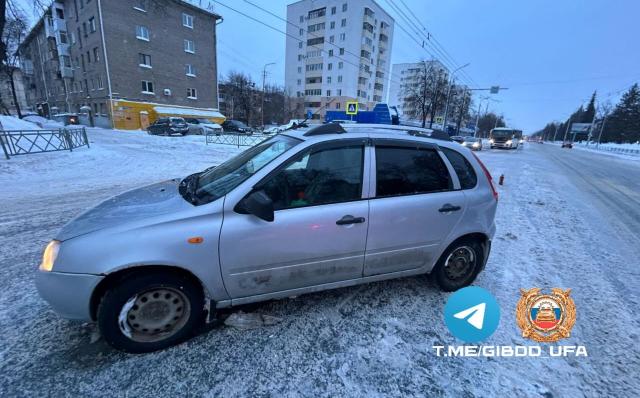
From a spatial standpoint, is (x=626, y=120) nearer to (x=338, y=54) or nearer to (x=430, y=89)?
(x=430, y=89)

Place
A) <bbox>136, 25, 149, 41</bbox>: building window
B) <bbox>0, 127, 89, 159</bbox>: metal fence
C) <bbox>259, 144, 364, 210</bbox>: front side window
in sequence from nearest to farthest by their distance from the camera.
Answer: <bbox>259, 144, 364, 210</bbox>: front side window → <bbox>0, 127, 89, 159</bbox>: metal fence → <bbox>136, 25, 149, 41</bbox>: building window

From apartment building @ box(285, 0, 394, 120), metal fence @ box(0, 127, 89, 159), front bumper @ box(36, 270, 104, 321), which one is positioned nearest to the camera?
front bumper @ box(36, 270, 104, 321)

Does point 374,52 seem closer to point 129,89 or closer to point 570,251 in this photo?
point 129,89

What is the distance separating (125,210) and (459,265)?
11.2 feet

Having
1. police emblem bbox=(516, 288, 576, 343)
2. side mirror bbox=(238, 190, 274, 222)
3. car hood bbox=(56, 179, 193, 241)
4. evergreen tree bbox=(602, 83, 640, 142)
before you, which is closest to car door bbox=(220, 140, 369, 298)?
side mirror bbox=(238, 190, 274, 222)

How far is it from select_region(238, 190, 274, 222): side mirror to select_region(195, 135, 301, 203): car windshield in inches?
10.8

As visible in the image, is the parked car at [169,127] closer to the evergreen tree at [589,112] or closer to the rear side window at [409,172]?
the rear side window at [409,172]

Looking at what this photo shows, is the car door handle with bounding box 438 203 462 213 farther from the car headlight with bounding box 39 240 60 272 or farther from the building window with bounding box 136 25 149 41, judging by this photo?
the building window with bounding box 136 25 149 41

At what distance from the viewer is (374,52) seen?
69.7 meters

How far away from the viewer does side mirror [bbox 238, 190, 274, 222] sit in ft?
7.20

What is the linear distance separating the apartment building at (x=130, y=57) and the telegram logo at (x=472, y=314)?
1347 inches

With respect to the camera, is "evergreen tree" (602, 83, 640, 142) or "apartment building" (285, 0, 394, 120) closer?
"evergreen tree" (602, 83, 640, 142)

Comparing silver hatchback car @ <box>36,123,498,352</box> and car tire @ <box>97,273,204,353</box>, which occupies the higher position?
silver hatchback car @ <box>36,123,498,352</box>

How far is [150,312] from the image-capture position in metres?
2.29
